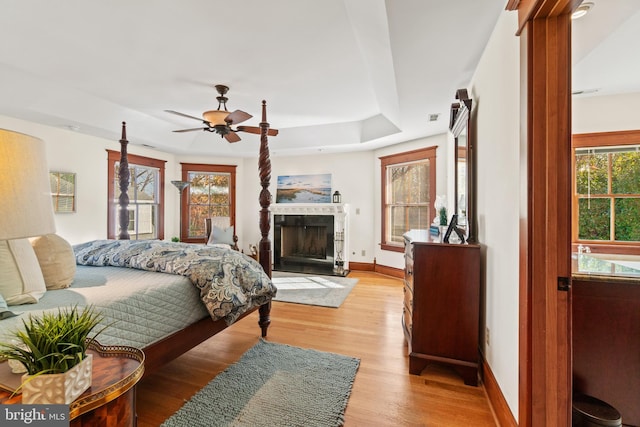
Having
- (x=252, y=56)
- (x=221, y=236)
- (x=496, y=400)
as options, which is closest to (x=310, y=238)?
(x=221, y=236)

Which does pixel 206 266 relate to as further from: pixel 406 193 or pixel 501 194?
pixel 406 193

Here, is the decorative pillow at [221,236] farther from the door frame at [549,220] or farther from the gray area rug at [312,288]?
the door frame at [549,220]

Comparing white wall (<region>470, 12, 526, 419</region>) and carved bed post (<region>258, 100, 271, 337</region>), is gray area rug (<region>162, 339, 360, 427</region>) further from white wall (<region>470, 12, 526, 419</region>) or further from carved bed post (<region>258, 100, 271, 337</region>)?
white wall (<region>470, 12, 526, 419</region>)

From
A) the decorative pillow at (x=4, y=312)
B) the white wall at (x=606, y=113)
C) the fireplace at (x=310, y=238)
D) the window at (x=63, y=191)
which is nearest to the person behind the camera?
the decorative pillow at (x=4, y=312)

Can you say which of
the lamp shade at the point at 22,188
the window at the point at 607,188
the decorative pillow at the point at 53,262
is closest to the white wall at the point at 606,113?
the window at the point at 607,188

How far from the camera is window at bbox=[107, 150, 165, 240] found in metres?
4.64

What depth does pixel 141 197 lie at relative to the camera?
17.2 feet

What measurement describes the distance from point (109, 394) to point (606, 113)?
466 cm

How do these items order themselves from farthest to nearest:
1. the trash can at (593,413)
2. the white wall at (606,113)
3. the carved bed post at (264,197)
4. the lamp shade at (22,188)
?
the white wall at (606,113) < the carved bed post at (264,197) < the trash can at (593,413) < the lamp shade at (22,188)

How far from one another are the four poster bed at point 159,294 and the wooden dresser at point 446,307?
1.24m

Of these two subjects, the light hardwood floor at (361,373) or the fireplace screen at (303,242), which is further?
the fireplace screen at (303,242)

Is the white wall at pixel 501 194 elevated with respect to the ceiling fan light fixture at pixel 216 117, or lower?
lower

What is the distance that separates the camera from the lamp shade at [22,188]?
24.2 inches

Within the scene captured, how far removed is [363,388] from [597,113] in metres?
3.80
